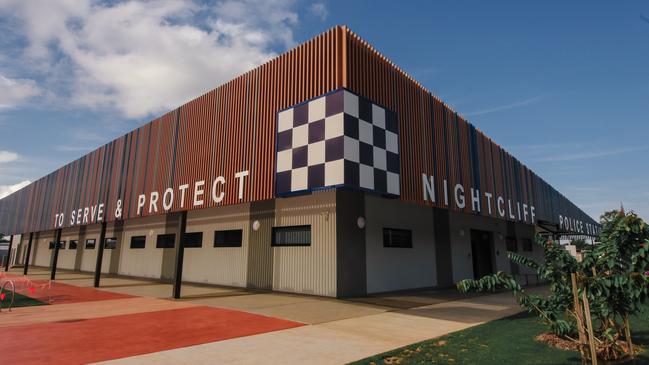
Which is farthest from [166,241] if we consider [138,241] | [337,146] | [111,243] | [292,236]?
[337,146]

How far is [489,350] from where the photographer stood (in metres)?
5.93

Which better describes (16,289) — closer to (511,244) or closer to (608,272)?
(608,272)

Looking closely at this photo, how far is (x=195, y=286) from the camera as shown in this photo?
57.7 ft

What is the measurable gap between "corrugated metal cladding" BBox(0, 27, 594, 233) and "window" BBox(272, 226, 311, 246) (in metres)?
3.16

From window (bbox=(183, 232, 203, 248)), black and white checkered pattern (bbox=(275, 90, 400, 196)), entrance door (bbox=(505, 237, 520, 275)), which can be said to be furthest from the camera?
entrance door (bbox=(505, 237, 520, 275))

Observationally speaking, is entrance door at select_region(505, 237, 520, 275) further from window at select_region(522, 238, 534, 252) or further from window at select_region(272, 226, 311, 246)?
window at select_region(272, 226, 311, 246)

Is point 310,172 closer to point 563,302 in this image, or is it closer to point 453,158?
point 563,302

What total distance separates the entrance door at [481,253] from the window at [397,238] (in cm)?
662

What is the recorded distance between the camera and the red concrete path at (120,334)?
18.9 ft

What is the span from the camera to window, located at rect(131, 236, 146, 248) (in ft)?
75.5

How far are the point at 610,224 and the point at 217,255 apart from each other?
15.7 meters

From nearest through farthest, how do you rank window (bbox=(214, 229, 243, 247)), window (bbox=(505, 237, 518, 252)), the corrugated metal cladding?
the corrugated metal cladding < window (bbox=(214, 229, 243, 247)) < window (bbox=(505, 237, 518, 252))

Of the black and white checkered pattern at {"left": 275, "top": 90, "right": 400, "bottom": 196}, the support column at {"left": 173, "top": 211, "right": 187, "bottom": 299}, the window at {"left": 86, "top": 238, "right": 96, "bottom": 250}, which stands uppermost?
the black and white checkered pattern at {"left": 275, "top": 90, "right": 400, "bottom": 196}

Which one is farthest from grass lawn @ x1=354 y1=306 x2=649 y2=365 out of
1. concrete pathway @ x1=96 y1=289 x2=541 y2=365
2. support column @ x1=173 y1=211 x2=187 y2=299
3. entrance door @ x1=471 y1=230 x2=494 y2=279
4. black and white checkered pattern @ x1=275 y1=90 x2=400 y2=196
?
entrance door @ x1=471 y1=230 x2=494 y2=279
